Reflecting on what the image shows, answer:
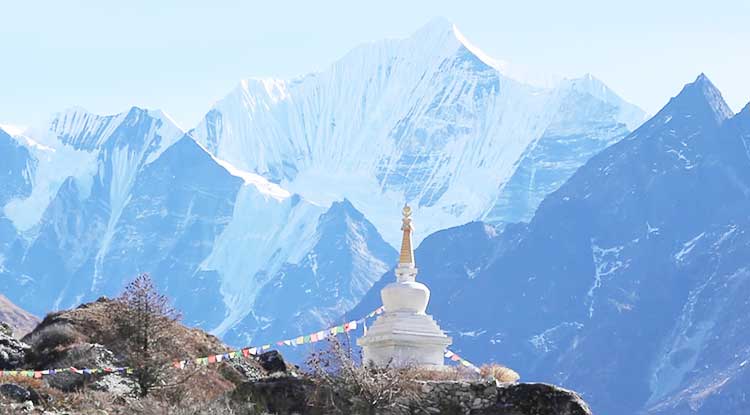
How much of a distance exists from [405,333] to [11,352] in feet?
40.8

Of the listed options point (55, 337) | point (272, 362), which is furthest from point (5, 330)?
point (272, 362)

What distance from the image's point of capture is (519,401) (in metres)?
39.7

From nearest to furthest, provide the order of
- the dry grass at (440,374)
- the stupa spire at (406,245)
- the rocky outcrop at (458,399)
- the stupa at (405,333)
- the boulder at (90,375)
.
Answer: the rocky outcrop at (458,399) → the dry grass at (440,374) → the boulder at (90,375) → the stupa at (405,333) → the stupa spire at (406,245)

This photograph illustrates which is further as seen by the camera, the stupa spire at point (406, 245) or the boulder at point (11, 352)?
the stupa spire at point (406, 245)

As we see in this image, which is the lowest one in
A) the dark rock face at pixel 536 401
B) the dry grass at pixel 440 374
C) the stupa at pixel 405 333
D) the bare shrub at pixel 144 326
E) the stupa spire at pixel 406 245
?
the dark rock face at pixel 536 401

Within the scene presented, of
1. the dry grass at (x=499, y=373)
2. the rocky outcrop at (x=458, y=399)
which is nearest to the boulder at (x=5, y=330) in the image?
the rocky outcrop at (x=458, y=399)

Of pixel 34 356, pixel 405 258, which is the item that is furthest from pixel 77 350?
pixel 405 258

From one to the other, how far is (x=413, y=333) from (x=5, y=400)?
46.2 ft

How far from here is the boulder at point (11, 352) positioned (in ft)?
171

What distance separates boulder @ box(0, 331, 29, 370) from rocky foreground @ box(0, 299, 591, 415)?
15 centimetres

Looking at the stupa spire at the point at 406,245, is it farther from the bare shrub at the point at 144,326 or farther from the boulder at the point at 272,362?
the bare shrub at the point at 144,326

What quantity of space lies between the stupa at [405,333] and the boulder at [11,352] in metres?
10.4

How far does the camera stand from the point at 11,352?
5303 cm

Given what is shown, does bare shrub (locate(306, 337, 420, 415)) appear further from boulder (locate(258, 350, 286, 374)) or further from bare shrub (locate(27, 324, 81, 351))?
bare shrub (locate(27, 324, 81, 351))
